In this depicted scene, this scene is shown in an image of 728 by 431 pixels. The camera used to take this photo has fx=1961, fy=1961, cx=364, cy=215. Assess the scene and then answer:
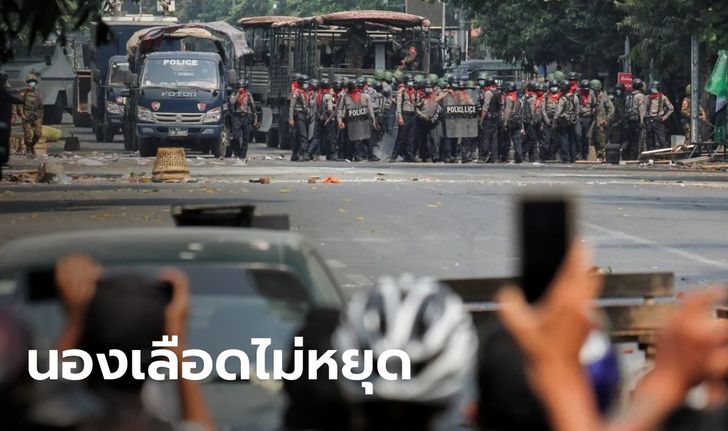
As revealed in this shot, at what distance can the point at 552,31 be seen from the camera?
5628 centimetres

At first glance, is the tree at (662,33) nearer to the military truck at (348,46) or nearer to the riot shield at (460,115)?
the riot shield at (460,115)

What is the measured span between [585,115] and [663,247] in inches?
1035

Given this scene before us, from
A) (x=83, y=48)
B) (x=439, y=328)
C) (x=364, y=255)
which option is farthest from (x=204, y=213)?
(x=83, y=48)

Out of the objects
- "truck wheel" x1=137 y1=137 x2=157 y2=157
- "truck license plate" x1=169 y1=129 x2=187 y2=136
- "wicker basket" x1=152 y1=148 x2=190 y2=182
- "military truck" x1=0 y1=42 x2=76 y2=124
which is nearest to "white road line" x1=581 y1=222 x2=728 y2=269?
"wicker basket" x1=152 y1=148 x2=190 y2=182

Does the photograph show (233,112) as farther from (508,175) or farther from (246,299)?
(246,299)

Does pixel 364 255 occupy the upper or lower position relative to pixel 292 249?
lower

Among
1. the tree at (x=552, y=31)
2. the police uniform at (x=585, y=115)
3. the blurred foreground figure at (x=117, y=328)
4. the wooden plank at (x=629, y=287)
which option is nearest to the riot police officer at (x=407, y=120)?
the police uniform at (x=585, y=115)

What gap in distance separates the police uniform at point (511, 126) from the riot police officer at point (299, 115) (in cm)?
454

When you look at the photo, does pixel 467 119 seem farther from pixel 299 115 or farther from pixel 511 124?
pixel 299 115

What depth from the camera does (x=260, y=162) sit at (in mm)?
41281

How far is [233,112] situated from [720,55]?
11.0 meters

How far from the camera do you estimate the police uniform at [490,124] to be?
45.2 meters

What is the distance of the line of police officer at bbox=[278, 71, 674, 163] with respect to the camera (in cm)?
4506

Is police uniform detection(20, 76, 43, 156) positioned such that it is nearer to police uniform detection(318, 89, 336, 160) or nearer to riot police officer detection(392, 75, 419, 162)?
police uniform detection(318, 89, 336, 160)
